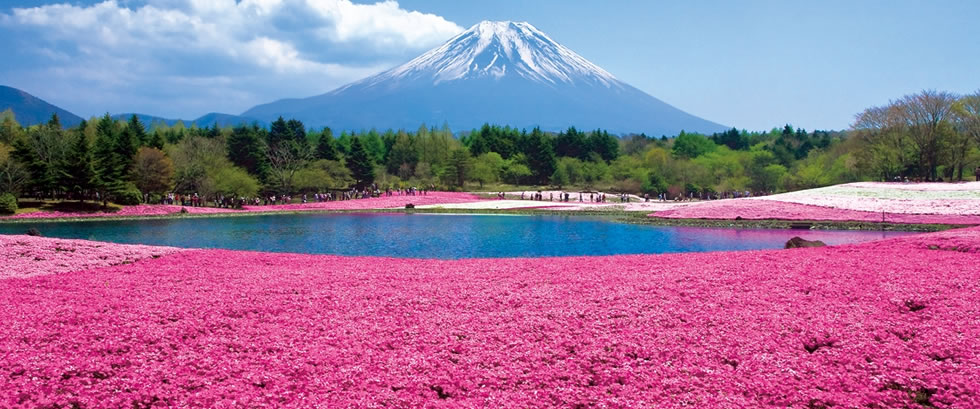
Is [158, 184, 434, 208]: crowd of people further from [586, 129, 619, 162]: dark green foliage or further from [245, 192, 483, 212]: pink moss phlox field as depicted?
[586, 129, 619, 162]: dark green foliage

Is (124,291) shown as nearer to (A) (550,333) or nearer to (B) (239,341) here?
(B) (239,341)

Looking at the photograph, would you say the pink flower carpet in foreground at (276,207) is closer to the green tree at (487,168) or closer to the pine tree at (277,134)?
the green tree at (487,168)

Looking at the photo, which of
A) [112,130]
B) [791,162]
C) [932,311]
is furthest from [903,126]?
[112,130]

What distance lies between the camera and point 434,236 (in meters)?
37.1

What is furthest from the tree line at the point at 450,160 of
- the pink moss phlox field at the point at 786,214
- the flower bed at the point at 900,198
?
the pink moss phlox field at the point at 786,214

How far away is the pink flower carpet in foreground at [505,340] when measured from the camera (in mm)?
7805

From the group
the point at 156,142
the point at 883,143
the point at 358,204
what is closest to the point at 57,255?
the point at 358,204

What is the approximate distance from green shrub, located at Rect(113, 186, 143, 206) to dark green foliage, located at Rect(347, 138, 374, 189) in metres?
42.0

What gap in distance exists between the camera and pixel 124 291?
44.5ft

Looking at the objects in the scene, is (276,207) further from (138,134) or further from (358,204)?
(138,134)

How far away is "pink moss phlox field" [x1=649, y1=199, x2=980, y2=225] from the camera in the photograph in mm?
43406

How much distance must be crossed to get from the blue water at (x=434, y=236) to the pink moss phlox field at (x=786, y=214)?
22.9 ft

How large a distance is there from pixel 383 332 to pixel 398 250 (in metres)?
20.2

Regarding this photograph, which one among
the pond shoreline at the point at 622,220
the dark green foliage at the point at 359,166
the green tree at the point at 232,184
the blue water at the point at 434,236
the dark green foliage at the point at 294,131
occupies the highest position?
the dark green foliage at the point at 294,131
